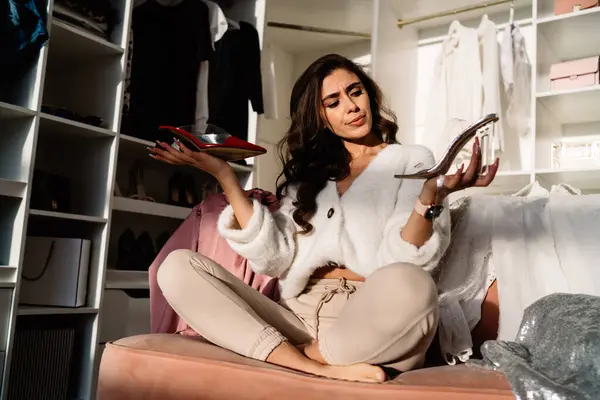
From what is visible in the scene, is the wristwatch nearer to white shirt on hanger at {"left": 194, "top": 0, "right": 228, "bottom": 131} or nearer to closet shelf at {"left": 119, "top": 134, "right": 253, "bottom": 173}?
closet shelf at {"left": 119, "top": 134, "right": 253, "bottom": 173}

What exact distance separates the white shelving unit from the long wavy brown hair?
0.82 m

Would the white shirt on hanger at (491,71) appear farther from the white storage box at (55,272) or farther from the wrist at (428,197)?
the white storage box at (55,272)

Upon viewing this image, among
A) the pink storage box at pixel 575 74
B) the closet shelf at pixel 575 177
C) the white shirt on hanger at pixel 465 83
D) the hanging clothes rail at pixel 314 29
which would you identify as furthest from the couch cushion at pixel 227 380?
the hanging clothes rail at pixel 314 29

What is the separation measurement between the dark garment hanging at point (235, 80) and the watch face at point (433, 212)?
1.55m

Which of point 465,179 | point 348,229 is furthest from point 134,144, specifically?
point 465,179

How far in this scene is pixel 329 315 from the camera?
122cm

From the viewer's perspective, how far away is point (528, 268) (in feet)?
4.22

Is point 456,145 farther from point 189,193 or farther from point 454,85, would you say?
point 454,85

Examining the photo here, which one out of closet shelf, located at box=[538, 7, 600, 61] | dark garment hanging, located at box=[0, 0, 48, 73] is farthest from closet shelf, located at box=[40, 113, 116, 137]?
closet shelf, located at box=[538, 7, 600, 61]

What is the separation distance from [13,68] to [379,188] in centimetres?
129

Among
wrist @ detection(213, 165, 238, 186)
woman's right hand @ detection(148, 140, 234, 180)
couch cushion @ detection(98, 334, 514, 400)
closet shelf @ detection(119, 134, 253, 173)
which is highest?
closet shelf @ detection(119, 134, 253, 173)

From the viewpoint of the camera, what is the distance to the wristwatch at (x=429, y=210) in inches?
43.6

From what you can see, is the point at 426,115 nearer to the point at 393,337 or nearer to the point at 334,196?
the point at 334,196

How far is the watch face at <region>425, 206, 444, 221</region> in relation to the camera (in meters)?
1.11
